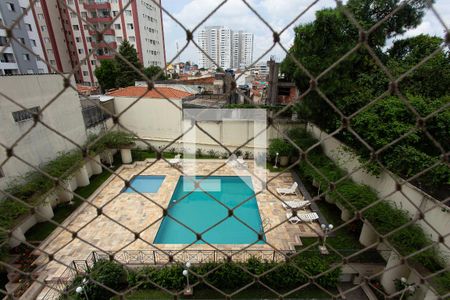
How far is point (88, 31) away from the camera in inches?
483

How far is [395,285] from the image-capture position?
3098 mm

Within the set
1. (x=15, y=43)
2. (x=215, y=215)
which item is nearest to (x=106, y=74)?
(x=15, y=43)

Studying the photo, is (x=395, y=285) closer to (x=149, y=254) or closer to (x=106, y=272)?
(x=149, y=254)

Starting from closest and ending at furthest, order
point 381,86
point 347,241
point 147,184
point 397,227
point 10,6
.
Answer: point 397,227 → point 347,241 → point 381,86 → point 147,184 → point 10,6

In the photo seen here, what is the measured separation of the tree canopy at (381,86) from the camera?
3.26 metres

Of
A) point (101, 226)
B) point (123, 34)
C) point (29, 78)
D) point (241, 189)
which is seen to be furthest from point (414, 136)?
point (123, 34)

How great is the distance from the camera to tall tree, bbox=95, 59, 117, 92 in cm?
1066

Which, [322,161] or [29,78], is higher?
[29,78]

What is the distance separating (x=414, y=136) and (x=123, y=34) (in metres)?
14.1

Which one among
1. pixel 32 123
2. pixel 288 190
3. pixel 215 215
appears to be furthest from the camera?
pixel 288 190

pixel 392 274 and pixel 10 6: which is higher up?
pixel 10 6

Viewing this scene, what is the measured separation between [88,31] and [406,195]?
582 inches

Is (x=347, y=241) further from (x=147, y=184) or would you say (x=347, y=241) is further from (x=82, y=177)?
(x=82, y=177)

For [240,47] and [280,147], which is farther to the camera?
[240,47]
